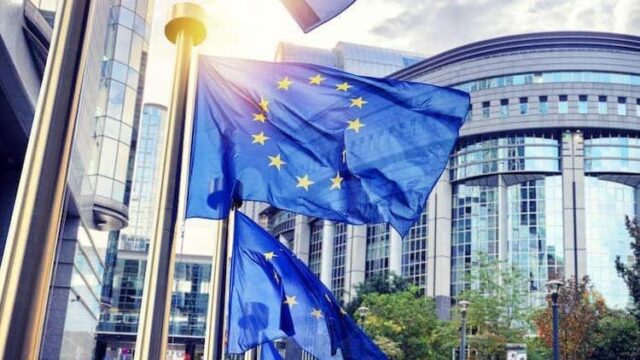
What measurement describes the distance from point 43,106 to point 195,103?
419cm

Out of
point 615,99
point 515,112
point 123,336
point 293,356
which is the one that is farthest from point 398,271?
point 123,336

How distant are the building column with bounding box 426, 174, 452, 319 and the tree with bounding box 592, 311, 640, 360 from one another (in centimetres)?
4573

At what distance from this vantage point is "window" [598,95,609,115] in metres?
85.1

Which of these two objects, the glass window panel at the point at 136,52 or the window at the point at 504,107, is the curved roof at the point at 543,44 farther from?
the glass window panel at the point at 136,52

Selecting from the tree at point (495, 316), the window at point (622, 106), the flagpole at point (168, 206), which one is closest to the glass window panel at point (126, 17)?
the tree at point (495, 316)

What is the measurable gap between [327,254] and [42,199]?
326 ft

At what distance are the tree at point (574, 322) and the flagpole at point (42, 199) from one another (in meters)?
40.5

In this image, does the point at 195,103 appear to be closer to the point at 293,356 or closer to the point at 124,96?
the point at 124,96

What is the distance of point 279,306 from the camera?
11.4m

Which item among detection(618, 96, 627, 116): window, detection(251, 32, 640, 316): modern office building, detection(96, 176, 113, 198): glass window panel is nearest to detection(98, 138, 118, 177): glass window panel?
detection(96, 176, 113, 198): glass window panel

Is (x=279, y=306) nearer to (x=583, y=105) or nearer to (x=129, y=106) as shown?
(x=129, y=106)

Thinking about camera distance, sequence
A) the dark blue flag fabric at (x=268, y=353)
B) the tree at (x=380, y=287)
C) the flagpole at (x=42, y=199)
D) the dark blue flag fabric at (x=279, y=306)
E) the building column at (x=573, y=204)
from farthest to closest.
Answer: the building column at (x=573, y=204), the tree at (x=380, y=287), the dark blue flag fabric at (x=268, y=353), the dark blue flag fabric at (x=279, y=306), the flagpole at (x=42, y=199)

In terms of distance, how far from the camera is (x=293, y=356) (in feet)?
303

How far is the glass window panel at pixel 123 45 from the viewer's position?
3997 centimetres
